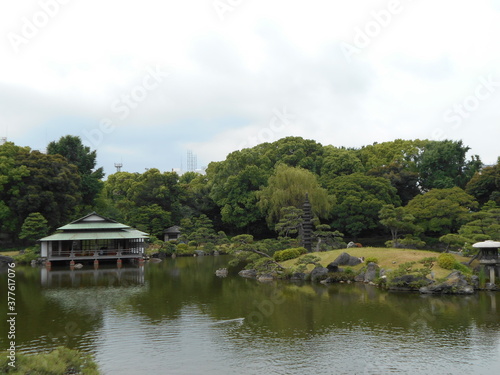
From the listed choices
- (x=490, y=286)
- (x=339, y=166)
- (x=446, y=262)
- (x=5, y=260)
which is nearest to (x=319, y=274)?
(x=446, y=262)

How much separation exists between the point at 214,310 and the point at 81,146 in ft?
117

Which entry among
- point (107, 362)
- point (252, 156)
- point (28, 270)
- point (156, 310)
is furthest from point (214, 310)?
point (252, 156)

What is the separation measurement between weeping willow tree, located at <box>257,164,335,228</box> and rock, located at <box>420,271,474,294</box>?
63.6ft

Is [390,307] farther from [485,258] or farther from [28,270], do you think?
[28,270]

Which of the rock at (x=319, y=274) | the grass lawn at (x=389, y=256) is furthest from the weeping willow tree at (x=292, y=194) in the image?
the rock at (x=319, y=274)

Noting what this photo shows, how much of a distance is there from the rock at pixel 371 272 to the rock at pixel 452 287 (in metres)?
3.22

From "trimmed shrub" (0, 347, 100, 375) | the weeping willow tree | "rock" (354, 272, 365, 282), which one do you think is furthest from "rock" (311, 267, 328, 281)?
"trimmed shrub" (0, 347, 100, 375)

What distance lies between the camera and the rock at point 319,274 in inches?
934

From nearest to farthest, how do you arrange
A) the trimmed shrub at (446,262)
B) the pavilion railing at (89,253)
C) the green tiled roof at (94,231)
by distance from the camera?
the trimmed shrub at (446,262) < the green tiled roof at (94,231) < the pavilion railing at (89,253)

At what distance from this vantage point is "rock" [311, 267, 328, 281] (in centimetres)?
2371

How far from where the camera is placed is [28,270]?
101 ft

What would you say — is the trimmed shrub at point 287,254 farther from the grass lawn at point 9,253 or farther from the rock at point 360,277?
the grass lawn at point 9,253

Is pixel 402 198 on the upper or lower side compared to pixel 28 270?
upper

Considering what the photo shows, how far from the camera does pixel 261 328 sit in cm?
1405
